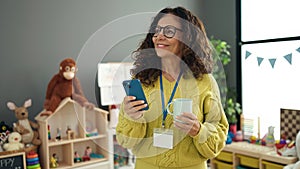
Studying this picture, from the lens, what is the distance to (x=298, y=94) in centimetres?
276

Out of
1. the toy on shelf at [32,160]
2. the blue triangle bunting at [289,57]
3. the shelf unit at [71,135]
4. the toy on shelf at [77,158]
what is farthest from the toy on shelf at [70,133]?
the blue triangle bunting at [289,57]

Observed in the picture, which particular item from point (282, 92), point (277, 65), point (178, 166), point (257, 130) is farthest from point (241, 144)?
point (178, 166)

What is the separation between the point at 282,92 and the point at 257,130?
46cm

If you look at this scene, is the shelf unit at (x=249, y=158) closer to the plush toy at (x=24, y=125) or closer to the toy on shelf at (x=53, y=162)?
the toy on shelf at (x=53, y=162)

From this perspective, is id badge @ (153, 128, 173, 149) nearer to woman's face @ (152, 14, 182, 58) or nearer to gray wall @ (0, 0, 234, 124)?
woman's face @ (152, 14, 182, 58)

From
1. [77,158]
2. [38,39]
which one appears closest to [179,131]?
[77,158]

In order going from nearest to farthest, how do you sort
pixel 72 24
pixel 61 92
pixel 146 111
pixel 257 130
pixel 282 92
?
1. pixel 146 111
2. pixel 61 92
3. pixel 72 24
4. pixel 282 92
5. pixel 257 130

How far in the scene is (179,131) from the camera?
42.1 inches

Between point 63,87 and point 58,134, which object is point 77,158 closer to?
point 58,134

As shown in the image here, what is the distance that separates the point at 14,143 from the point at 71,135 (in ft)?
1.38

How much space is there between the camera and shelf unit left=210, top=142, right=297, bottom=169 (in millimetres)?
2504

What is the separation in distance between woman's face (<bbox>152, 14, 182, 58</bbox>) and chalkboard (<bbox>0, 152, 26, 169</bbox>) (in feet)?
5.19

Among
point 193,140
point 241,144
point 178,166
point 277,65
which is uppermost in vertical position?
point 277,65

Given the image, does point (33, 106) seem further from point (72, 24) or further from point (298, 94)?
point (298, 94)
